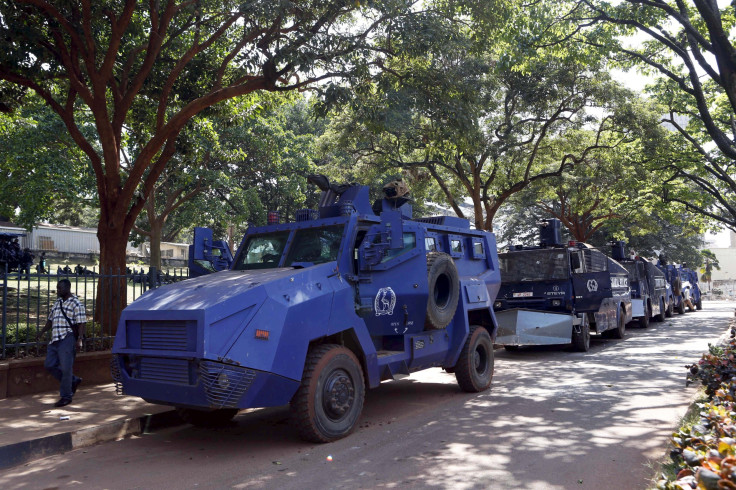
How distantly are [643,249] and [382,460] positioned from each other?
4080 cm

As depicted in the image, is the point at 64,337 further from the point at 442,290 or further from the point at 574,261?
the point at 574,261

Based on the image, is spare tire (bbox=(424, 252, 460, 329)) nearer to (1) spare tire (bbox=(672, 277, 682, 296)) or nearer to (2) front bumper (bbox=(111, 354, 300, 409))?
(2) front bumper (bbox=(111, 354, 300, 409))

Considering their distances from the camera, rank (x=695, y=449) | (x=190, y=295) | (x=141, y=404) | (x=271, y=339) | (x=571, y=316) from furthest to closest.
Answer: (x=571, y=316) → (x=141, y=404) → (x=190, y=295) → (x=271, y=339) → (x=695, y=449)

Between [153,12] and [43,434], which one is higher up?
[153,12]

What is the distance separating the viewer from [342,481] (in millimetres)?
5023

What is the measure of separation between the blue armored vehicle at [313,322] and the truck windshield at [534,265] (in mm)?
5375

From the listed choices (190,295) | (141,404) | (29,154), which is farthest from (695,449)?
(29,154)

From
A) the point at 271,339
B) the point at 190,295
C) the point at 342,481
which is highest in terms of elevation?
the point at 190,295

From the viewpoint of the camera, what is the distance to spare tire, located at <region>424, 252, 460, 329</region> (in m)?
7.67

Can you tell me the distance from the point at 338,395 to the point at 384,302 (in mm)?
1377

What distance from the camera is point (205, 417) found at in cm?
711

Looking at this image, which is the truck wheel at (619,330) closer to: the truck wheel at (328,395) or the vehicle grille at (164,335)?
the truck wheel at (328,395)

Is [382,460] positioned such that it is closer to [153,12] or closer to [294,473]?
[294,473]

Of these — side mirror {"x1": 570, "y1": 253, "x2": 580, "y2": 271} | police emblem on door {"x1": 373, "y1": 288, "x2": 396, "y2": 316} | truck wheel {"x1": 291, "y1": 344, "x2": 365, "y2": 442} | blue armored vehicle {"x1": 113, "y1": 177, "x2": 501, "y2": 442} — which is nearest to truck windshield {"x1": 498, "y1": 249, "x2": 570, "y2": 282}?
side mirror {"x1": 570, "y1": 253, "x2": 580, "y2": 271}
